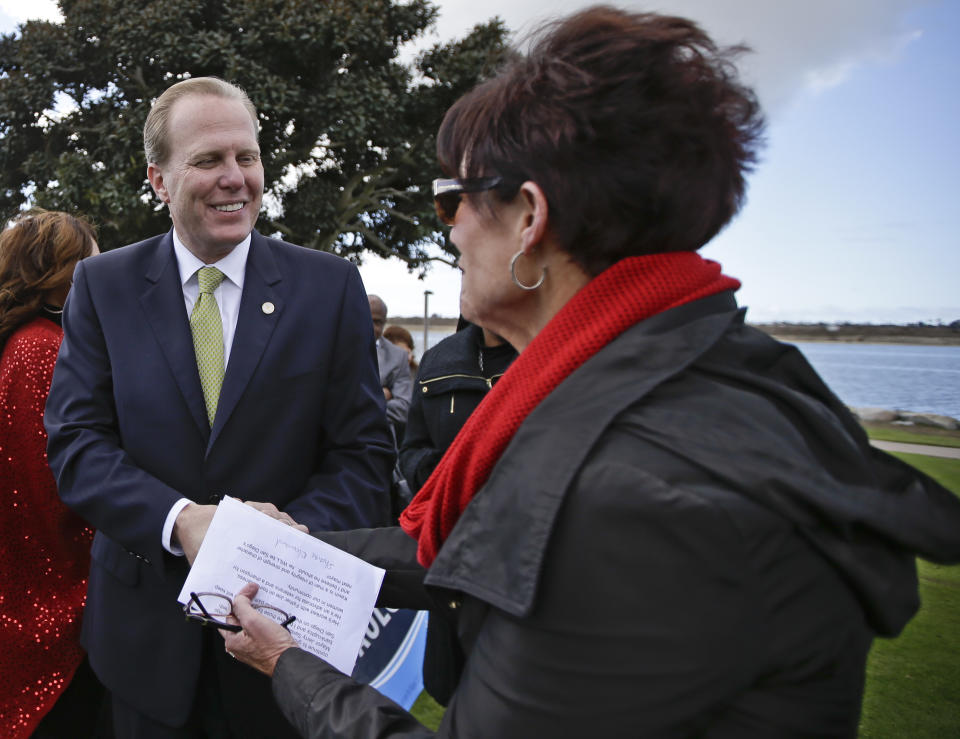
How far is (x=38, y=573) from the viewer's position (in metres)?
2.43

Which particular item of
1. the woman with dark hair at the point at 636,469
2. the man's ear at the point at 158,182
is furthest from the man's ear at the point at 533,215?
the man's ear at the point at 158,182

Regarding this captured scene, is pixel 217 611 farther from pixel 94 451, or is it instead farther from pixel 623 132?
pixel 623 132

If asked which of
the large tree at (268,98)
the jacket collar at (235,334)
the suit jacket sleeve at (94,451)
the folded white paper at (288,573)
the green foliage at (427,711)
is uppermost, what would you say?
the large tree at (268,98)

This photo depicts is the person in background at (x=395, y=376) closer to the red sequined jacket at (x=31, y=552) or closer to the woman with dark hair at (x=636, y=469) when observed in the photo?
the red sequined jacket at (x=31, y=552)

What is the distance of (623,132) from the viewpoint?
41.9 inches

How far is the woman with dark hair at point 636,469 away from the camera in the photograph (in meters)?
0.86

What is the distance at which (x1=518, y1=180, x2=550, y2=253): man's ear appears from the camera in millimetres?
1126

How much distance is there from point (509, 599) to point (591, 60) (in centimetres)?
83

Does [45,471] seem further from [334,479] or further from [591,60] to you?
[591,60]

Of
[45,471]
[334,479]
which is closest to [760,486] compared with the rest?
[334,479]

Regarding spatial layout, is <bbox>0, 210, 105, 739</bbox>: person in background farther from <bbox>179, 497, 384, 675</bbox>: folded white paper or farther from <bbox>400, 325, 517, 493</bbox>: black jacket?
<bbox>400, 325, 517, 493</bbox>: black jacket

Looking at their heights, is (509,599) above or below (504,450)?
below

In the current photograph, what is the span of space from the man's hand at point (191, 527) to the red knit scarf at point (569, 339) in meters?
0.82

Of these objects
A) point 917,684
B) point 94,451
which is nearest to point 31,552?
point 94,451
